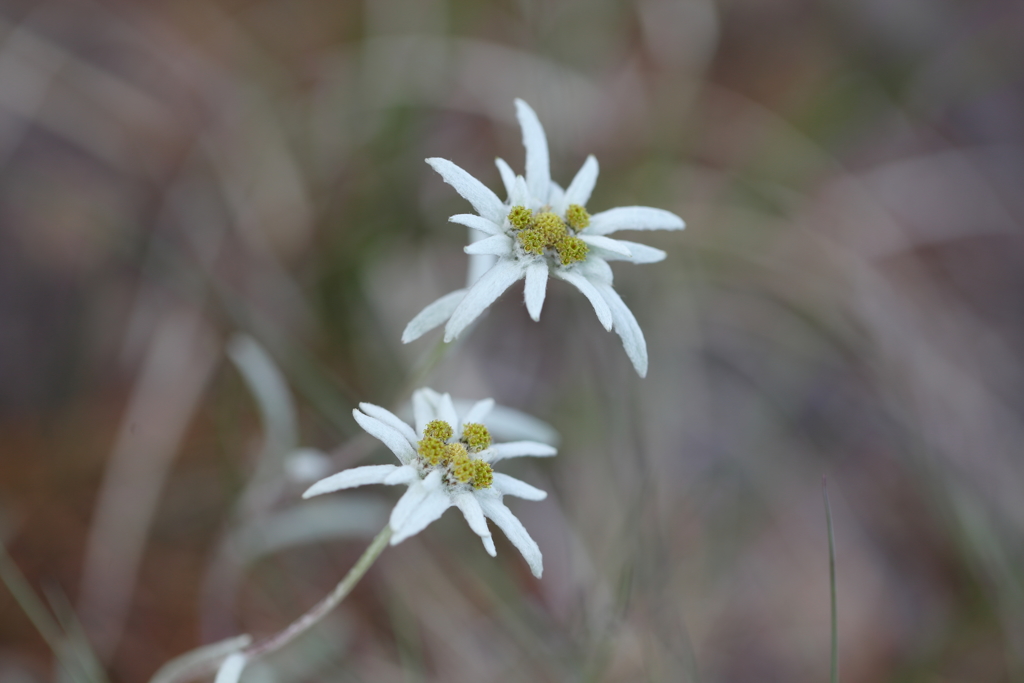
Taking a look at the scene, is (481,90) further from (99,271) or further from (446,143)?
(99,271)

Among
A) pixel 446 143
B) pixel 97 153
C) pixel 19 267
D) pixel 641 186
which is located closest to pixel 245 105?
pixel 97 153

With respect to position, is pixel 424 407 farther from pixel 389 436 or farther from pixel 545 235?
pixel 545 235

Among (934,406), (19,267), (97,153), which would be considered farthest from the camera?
(934,406)

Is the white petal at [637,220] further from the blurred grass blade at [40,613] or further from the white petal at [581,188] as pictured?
the blurred grass blade at [40,613]

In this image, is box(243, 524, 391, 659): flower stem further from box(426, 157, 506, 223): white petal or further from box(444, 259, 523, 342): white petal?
box(426, 157, 506, 223): white petal

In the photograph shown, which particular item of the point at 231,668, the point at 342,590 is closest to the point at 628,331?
the point at 342,590

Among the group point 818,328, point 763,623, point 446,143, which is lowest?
point 763,623
